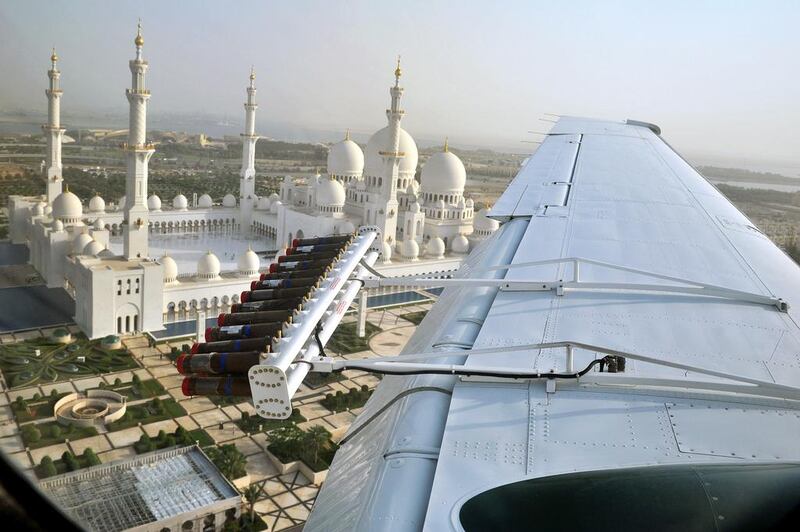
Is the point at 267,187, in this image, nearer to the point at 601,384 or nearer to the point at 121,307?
the point at 121,307

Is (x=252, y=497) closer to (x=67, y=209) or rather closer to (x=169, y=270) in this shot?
(x=169, y=270)

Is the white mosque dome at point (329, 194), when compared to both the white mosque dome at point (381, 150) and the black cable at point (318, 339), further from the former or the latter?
the black cable at point (318, 339)

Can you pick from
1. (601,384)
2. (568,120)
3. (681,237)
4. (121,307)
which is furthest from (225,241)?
(601,384)

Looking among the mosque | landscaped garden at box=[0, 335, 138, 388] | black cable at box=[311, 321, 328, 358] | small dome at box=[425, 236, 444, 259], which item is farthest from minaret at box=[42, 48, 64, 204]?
black cable at box=[311, 321, 328, 358]

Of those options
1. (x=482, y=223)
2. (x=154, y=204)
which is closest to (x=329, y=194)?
(x=482, y=223)

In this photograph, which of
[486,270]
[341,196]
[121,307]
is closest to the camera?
[486,270]

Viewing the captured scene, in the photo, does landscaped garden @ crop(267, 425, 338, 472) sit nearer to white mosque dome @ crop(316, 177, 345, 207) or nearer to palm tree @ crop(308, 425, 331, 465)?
palm tree @ crop(308, 425, 331, 465)
